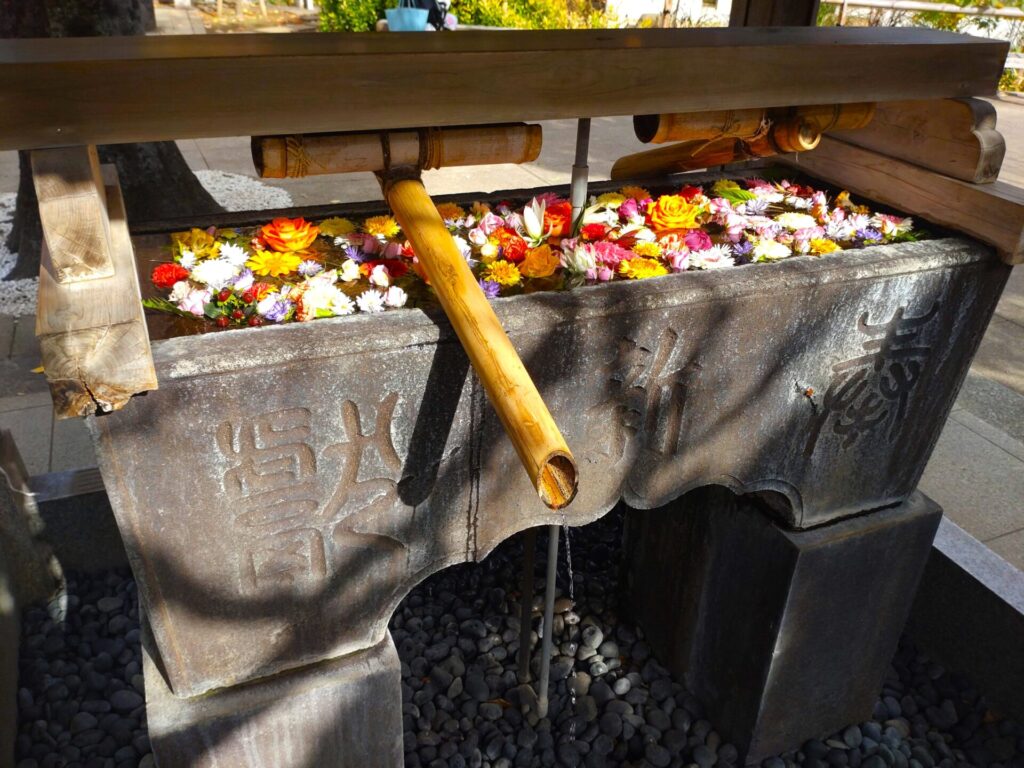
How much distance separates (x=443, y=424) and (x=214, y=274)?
1.84 feet

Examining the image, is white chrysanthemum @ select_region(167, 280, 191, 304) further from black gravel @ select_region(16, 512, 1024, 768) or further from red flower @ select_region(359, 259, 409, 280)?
black gravel @ select_region(16, 512, 1024, 768)

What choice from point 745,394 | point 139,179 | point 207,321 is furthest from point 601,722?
point 139,179

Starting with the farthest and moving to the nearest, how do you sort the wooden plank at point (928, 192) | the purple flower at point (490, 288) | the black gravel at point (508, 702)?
the black gravel at point (508, 702) < the wooden plank at point (928, 192) < the purple flower at point (490, 288)

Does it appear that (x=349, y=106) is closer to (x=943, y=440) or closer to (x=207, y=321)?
(x=207, y=321)

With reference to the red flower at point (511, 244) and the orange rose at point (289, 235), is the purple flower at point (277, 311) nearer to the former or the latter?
the orange rose at point (289, 235)

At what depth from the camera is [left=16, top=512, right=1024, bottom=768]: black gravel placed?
93.7 inches

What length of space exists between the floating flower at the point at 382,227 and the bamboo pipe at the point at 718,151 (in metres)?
0.76

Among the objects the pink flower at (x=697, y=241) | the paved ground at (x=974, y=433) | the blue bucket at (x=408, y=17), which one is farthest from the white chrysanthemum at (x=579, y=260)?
the blue bucket at (x=408, y=17)

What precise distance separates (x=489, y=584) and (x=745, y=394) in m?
1.51

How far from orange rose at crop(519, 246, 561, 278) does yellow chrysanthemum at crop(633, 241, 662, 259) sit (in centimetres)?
19

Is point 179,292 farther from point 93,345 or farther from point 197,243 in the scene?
point 93,345

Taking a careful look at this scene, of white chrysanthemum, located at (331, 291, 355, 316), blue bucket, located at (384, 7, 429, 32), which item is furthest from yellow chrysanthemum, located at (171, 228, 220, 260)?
blue bucket, located at (384, 7, 429, 32)

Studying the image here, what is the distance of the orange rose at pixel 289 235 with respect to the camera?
178 centimetres

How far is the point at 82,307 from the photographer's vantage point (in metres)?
Result: 1.15
